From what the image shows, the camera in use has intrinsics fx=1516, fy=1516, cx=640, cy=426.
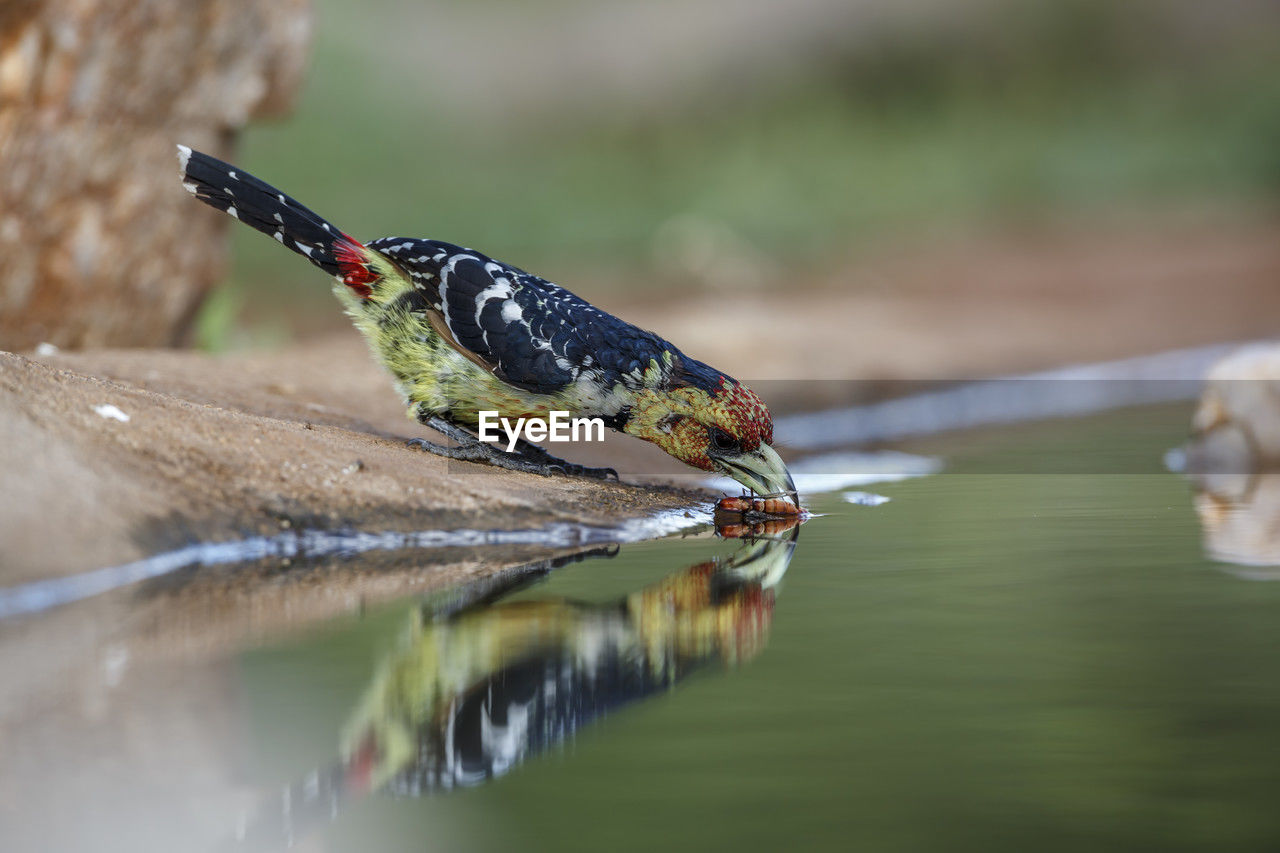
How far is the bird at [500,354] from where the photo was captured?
15.8 feet

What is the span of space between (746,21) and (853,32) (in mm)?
1639

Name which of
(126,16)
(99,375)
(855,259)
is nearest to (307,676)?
(99,375)

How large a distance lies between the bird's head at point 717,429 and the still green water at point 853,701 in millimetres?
410

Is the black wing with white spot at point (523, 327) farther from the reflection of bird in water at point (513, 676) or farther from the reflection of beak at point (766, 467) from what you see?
the reflection of bird in water at point (513, 676)

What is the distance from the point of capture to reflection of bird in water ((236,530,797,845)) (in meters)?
2.48

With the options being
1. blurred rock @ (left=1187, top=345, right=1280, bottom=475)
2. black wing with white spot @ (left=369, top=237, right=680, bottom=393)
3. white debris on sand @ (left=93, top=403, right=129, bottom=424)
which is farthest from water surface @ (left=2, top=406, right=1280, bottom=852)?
blurred rock @ (left=1187, top=345, right=1280, bottom=475)

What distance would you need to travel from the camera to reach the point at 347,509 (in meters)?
4.41

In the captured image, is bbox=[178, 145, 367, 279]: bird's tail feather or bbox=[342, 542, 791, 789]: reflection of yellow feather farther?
bbox=[178, 145, 367, 279]: bird's tail feather

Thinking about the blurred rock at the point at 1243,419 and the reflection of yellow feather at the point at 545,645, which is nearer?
the reflection of yellow feather at the point at 545,645

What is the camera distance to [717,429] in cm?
488

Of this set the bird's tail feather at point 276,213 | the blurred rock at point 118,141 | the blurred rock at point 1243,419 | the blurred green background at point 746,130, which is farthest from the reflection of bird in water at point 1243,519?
the blurred green background at point 746,130

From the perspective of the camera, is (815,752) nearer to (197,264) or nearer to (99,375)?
(99,375)

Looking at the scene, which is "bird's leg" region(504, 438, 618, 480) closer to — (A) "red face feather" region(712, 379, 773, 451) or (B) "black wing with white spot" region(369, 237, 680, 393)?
(B) "black wing with white spot" region(369, 237, 680, 393)

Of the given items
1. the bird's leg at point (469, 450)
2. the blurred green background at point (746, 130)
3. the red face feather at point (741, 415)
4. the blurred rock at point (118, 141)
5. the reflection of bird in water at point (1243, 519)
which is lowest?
the reflection of bird in water at point (1243, 519)
